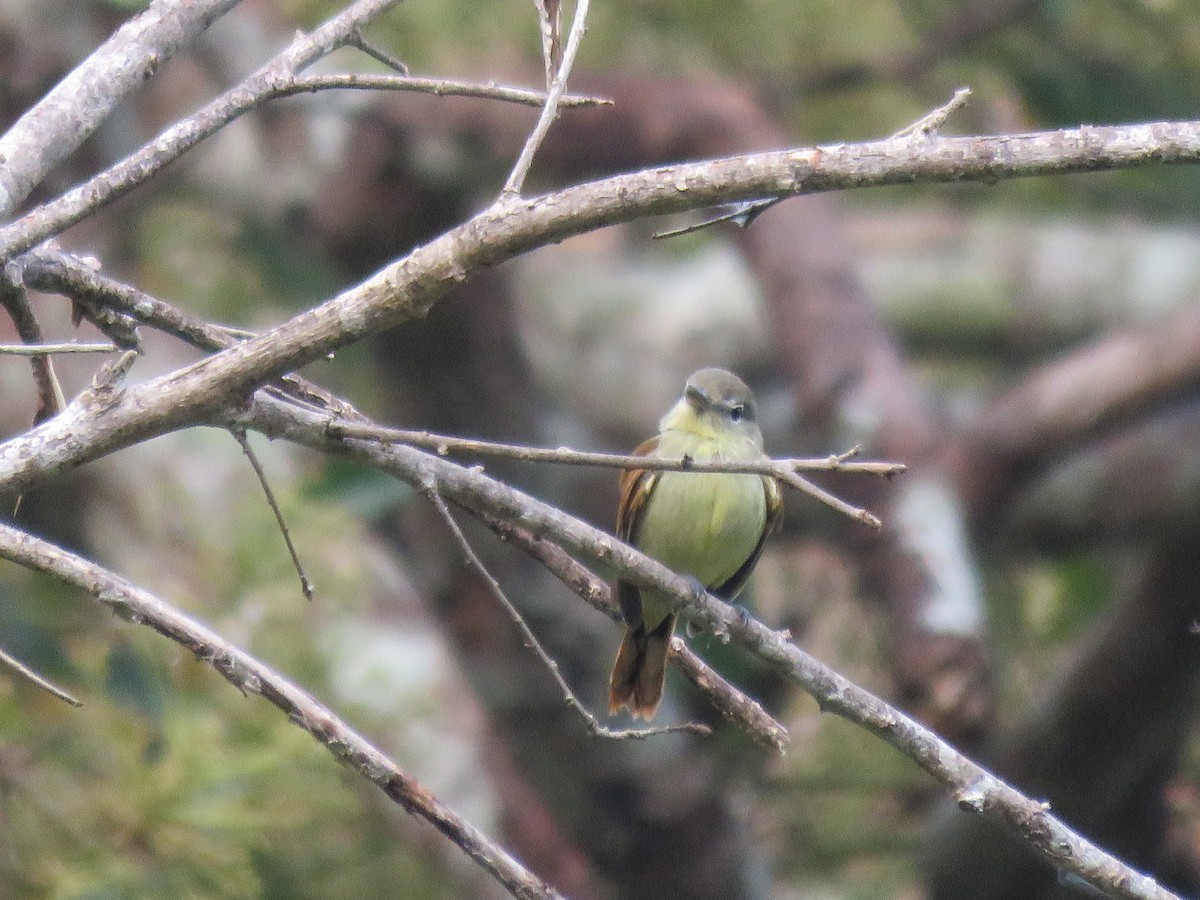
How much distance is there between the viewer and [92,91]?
2.55 metres

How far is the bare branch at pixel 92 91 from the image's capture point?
2426 millimetres

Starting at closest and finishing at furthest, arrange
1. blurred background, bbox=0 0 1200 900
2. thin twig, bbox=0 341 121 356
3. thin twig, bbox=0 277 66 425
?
thin twig, bbox=0 341 121 356, thin twig, bbox=0 277 66 425, blurred background, bbox=0 0 1200 900

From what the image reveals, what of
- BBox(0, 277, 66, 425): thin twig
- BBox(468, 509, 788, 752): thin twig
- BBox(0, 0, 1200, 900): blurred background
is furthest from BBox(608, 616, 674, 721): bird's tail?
BBox(0, 277, 66, 425): thin twig

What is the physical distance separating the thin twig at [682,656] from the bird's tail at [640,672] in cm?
145

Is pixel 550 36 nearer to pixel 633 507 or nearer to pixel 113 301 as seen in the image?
pixel 113 301

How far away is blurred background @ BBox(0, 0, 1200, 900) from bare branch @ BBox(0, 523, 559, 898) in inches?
104

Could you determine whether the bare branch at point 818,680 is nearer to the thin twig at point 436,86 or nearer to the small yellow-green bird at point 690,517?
the thin twig at point 436,86

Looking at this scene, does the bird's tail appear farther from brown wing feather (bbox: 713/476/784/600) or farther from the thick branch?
the thick branch

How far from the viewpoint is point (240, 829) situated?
16.0 ft

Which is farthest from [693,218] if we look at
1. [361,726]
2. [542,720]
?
[361,726]

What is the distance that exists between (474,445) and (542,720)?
6.09 m

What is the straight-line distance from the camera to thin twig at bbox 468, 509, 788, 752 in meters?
2.48

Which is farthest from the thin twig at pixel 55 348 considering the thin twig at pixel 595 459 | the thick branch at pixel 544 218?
the thin twig at pixel 595 459

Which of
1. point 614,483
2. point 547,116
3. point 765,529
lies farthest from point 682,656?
point 614,483
